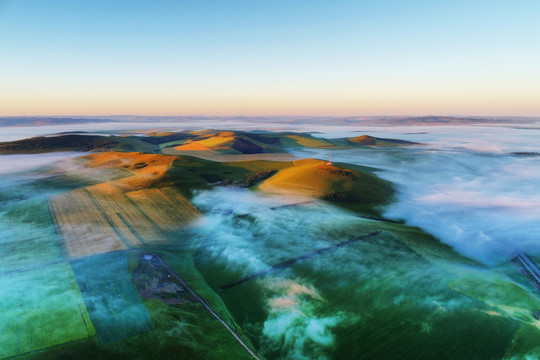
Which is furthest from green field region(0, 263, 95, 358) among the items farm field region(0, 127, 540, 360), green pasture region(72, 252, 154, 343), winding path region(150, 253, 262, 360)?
winding path region(150, 253, 262, 360)

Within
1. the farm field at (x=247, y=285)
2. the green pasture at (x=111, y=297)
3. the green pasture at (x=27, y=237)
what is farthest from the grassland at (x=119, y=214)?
the green pasture at (x=111, y=297)

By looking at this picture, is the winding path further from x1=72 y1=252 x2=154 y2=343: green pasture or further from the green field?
the green field

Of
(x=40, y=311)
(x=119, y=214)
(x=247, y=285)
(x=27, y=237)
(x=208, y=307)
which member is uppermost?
(x=40, y=311)

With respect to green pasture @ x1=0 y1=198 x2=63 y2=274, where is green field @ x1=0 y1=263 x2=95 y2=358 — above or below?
above

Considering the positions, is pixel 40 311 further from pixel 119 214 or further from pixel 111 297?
pixel 119 214

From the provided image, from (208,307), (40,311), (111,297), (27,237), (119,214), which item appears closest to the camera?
(40,311)

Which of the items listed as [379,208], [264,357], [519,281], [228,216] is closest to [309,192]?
[379,208]

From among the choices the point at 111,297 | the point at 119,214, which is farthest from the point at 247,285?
the point at 119,214

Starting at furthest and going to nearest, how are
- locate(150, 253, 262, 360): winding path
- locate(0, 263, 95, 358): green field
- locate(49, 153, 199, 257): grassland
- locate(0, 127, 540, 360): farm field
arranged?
locate(49, 153, 199, 257): grassland < locate(150, 253, 262, 360): winding path < locate(0, 127, 540, 360): farm field < locate(0, 263, 95, 358): green field

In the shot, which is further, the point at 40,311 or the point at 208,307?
the point at 208,307

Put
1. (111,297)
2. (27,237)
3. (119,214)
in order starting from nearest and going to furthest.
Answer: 1. (111,297)
2. (27,237)
3. (119,214)

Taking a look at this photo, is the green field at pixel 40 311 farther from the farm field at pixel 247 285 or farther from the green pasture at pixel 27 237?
the green pasture at pixel 27 237
